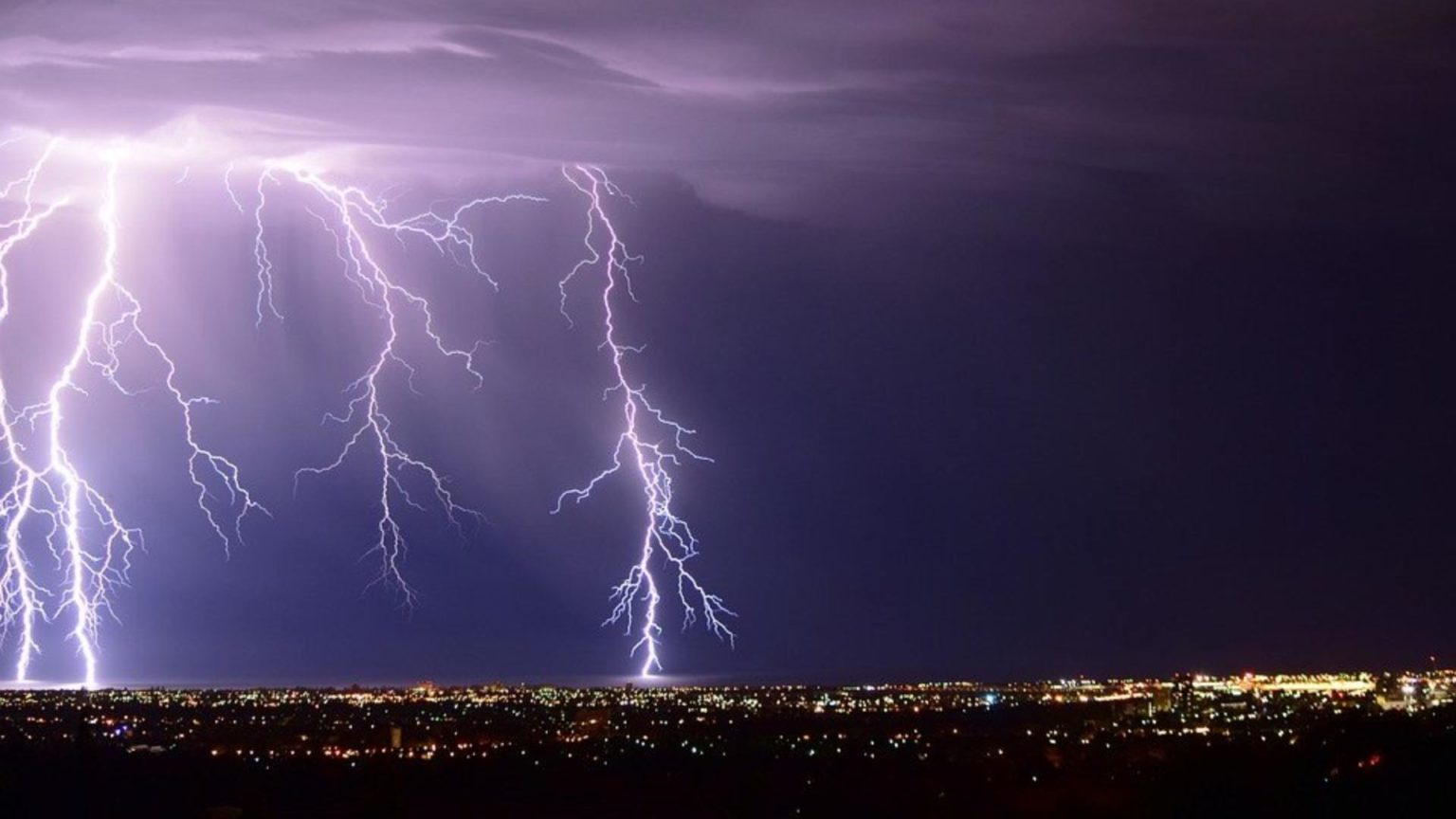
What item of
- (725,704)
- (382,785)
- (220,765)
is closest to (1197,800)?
(382,785)

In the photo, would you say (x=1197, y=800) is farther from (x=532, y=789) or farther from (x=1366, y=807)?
(x=532, y=789)

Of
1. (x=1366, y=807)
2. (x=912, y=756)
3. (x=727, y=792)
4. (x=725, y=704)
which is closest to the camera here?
(x=1366, y=807)

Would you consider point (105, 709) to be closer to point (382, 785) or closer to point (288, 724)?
point (288, 724)

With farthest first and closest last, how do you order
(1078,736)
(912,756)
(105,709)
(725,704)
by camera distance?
(725,704) < (105,709) < (1078,736) < (912,756)

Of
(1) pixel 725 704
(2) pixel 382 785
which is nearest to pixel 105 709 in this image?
(1) pixel 725 704

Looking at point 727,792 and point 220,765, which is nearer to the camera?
point 727,792

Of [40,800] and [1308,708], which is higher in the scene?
[1308,708]
